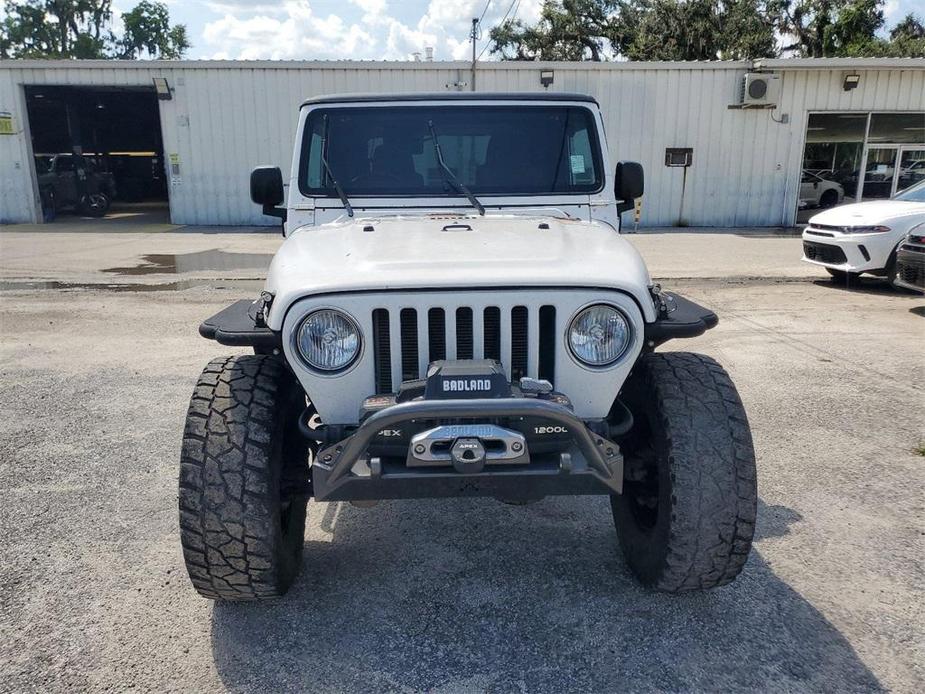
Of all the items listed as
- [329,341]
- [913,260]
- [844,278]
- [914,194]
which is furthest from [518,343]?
[844,278]

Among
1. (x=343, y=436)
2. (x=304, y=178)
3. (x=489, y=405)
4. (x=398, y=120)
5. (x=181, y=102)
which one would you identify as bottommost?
(x=343, y=436)

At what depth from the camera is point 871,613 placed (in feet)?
9.57

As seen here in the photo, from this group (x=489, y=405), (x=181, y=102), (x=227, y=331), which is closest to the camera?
(x=489, y=405)

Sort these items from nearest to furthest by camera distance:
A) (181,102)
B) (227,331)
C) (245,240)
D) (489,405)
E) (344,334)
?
1. (489,405)
2. (344,334)
3. (227,331)
4. (245,240)
5. (181,102)

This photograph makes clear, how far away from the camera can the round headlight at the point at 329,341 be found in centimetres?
260

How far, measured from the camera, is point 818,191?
62.4ft

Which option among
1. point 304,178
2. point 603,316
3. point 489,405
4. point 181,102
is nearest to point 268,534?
point 489,405

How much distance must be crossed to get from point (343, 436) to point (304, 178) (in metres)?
1.73

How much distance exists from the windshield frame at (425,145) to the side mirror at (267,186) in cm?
17

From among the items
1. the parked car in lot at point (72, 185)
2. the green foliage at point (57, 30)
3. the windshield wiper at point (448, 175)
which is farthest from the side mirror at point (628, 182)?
the green foliage at point (57, 30)

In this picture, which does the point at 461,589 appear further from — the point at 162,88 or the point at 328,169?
the point at 162,88

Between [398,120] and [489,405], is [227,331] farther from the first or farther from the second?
[398,120]

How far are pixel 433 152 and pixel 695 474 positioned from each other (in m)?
2.16

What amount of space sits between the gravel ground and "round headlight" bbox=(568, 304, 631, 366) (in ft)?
3.42
